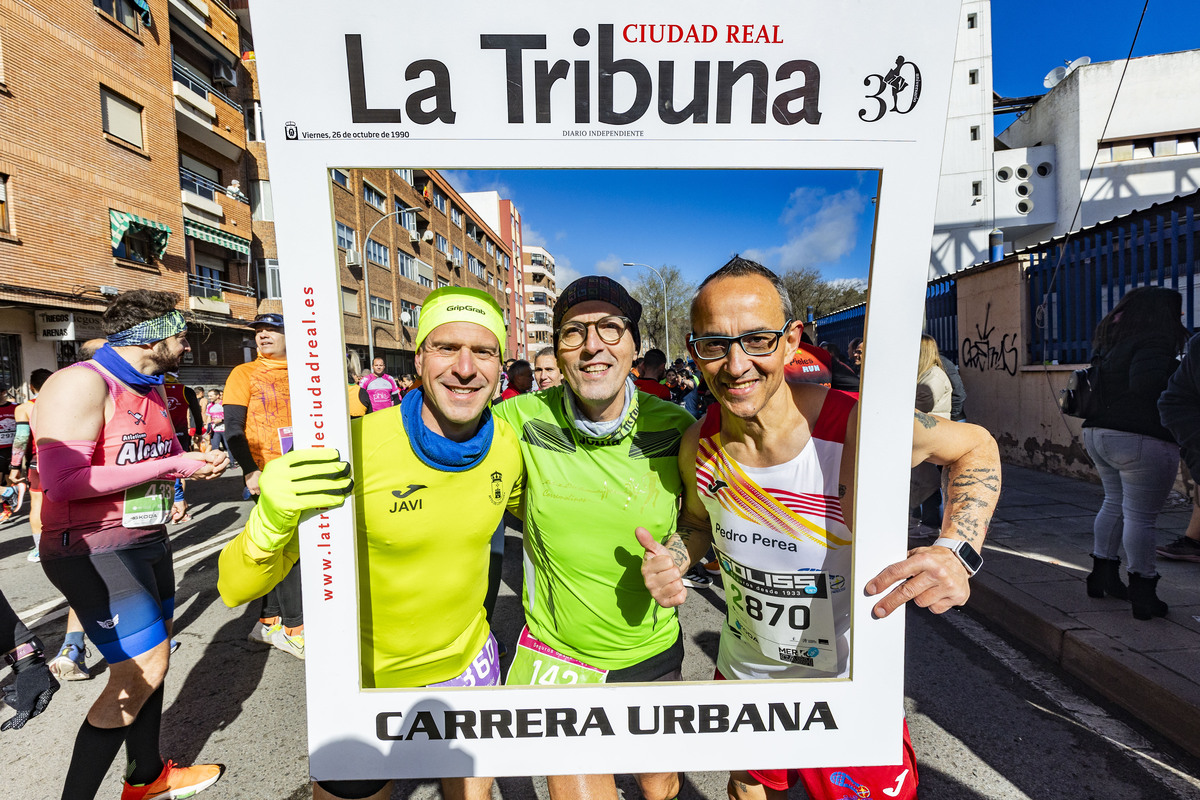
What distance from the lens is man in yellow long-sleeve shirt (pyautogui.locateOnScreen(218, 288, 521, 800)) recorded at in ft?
5.17

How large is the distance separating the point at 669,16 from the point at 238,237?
24.6 m

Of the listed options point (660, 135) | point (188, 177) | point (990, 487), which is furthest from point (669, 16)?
point (188, 177)

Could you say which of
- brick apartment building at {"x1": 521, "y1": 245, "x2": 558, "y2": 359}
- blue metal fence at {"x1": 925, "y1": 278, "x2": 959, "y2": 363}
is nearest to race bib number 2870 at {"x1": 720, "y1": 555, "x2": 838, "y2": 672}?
brick apartment building at {"x1": 521, "y1": 245, "x2": 558, "y2": 359}

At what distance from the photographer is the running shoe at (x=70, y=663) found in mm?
3361

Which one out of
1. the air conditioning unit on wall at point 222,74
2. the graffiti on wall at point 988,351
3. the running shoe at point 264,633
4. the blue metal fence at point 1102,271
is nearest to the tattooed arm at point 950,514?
the running shoe at point 264,633

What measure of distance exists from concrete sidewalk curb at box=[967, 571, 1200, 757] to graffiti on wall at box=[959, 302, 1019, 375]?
5.59 m

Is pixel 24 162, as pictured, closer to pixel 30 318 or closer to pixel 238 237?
pixel 30 318

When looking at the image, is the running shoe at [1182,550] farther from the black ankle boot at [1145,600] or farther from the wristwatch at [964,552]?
the wristwatch at [964,552]

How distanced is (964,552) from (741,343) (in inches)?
28.5

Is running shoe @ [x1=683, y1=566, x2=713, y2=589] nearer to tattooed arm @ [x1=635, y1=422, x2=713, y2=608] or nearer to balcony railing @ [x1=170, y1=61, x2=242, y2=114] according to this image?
tattooed arm @ [x1=635, y1=422, x2=713, y2=608]

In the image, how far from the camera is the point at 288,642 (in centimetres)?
379

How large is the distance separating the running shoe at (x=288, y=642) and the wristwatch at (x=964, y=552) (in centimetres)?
391

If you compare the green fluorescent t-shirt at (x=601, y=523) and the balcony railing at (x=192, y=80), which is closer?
the green fluorescent t-shirt at (x=601, y=523)

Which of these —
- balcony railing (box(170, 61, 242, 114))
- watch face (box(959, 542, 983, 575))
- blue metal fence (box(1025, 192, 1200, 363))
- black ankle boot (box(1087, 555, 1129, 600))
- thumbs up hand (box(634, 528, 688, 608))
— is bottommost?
black ankle boot (box(1087, 555, 1129, 600))
